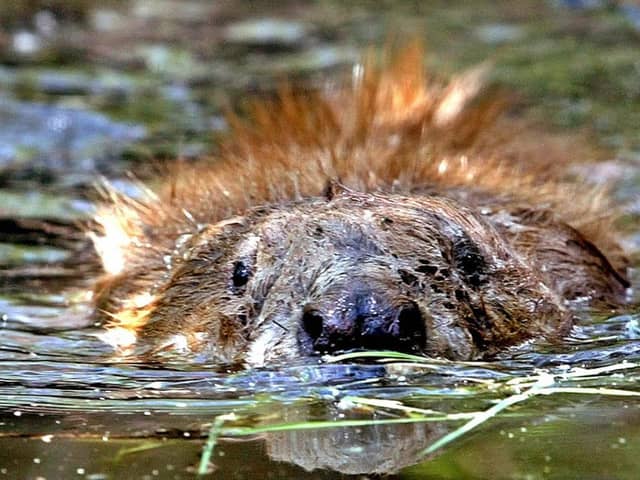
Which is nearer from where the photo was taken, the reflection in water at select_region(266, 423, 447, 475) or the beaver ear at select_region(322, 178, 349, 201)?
the reflection in water at select_region(266, 423, 447, 475)

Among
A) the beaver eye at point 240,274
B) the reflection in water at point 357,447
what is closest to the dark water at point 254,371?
Answer: the reflection in water at point 357,447

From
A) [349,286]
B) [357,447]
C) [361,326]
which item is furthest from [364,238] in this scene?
[357,447]

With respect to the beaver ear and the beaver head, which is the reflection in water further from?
the beaver ear

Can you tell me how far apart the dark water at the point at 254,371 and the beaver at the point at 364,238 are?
0.46 feet

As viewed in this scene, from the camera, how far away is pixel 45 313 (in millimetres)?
5375

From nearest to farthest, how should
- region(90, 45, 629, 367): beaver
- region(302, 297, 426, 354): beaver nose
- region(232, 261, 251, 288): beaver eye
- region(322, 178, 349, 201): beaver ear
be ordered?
1. region(302, 297, 426, 354): beaver nose
2. region(90, 45, 629, 367): beaver
3. region(232, 261, 251, 288): beaver eye
4. region(322, 178, 349, 201): beaver ear

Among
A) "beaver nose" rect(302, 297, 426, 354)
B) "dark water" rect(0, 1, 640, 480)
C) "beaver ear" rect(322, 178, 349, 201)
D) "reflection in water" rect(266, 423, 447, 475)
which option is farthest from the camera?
"beaver ear" rect(322, 178, 349, 201)

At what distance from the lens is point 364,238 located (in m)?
3.91

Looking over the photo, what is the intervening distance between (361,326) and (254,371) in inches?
14.7

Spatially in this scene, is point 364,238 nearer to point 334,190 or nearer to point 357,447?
point 334,190

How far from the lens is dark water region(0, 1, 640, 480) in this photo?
2.82 meters

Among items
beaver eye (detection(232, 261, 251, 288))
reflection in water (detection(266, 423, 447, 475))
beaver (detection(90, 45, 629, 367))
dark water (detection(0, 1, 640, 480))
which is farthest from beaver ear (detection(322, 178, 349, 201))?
reflection in water (detection(266, 423, 447, 475))

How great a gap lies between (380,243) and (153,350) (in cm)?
87

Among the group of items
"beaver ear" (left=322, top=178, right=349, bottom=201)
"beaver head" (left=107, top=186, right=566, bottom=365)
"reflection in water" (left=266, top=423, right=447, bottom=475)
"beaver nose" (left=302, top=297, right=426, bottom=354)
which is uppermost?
"beaver ear" (left=322, top=178, right=349, bottom=201)
